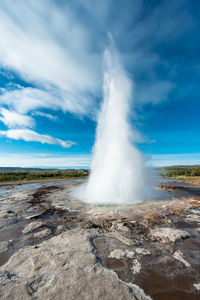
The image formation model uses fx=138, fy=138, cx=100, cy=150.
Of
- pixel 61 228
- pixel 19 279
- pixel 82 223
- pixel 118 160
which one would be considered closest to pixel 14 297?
pixel 19 279

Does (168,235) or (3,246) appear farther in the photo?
(168,235)

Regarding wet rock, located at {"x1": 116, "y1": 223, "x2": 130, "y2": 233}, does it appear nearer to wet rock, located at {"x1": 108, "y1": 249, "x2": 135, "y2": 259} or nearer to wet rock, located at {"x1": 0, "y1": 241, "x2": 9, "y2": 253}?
wet rock, located at {"x1": 108, "y1": 249, "x2": 135, "y2": 259}

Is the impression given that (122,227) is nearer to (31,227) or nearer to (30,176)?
(31,227)

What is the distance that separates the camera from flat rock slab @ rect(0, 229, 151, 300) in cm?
315

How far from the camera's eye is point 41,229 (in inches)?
284

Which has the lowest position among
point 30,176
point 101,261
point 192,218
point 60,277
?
point 192,218

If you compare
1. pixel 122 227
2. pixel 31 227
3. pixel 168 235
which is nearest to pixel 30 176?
pixel 31 227

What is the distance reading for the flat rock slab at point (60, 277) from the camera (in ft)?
10.3

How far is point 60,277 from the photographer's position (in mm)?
3635

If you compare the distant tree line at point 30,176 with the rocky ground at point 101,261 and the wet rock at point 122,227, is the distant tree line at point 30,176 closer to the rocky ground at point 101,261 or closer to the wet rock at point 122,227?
the rocky ground at point 101,261

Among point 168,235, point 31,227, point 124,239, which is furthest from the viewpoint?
point 31,227

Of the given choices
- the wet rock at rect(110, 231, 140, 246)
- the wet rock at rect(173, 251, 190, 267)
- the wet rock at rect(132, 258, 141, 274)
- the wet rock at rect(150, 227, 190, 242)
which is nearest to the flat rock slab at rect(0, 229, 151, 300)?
the wet rock at rect(132, 258, 141, 274)

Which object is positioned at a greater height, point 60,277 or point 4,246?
point 60,277

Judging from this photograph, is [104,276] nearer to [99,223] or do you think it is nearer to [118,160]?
[99,223]
